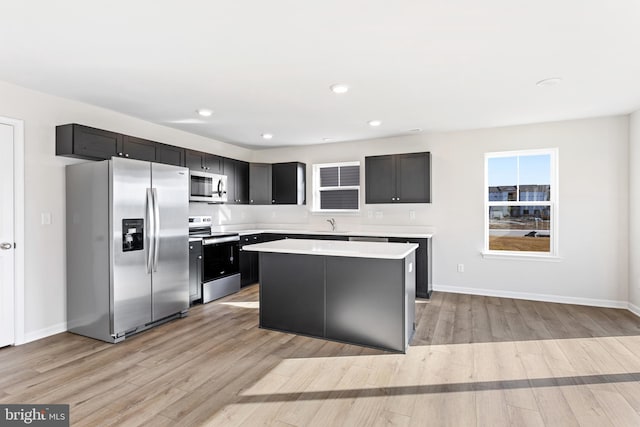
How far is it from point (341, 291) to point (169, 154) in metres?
2.94

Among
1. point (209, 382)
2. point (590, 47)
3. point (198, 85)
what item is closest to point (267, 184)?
point (198, 85)

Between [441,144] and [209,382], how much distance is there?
449 cm

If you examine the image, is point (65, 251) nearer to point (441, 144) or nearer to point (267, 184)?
point (267, 184)

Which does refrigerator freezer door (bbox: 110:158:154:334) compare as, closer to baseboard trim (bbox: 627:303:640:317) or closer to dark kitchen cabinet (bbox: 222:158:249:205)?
dark kitchen cabinet (bbox: 222:158:249:205)

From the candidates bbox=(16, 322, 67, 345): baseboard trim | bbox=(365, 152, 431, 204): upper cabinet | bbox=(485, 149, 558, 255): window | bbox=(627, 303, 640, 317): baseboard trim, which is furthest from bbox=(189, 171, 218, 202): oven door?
bbox=(627, 303, 640, 317): baseboard trim

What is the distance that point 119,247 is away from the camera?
129 inches

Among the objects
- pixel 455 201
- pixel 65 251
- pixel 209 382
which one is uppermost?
pixel 455 201

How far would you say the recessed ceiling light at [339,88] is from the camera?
126 inches

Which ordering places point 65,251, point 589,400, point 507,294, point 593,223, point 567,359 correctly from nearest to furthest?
1. point 589,400
2. point 567,359
3. point 65,251
4. point 593,223
5. point 507,294

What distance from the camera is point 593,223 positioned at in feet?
14.5

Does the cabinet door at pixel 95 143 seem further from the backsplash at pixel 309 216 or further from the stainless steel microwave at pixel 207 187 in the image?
the backsplash at pixel 309 216

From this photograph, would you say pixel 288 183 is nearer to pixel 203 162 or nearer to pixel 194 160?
pixel 203 162

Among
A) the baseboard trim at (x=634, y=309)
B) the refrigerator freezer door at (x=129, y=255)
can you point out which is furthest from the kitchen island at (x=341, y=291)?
the baseboard trim at (x=634, y=309)

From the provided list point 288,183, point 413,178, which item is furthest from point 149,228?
point 413,178
